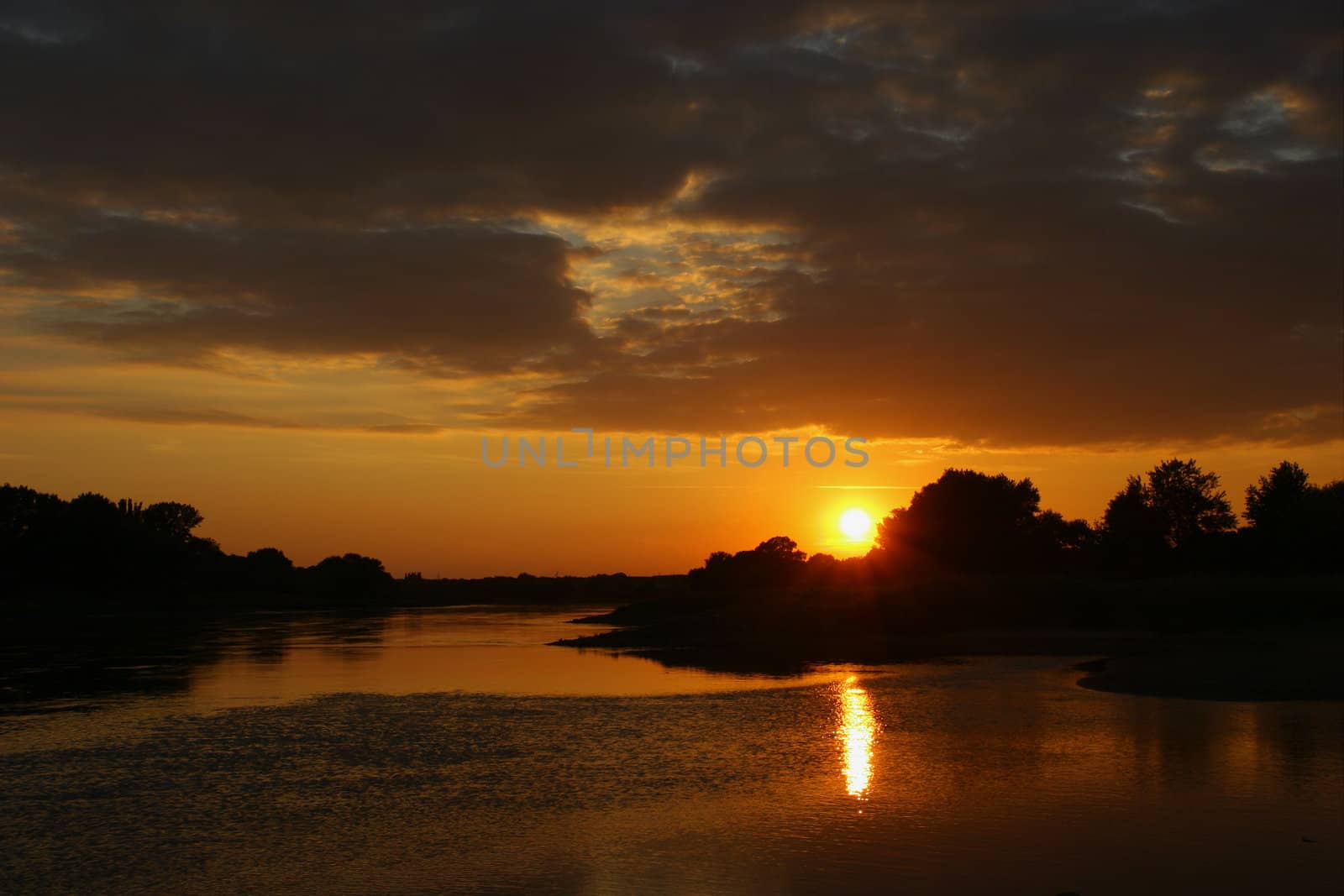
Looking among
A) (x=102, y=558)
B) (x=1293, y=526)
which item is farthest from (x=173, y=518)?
(x=1293, y=526)

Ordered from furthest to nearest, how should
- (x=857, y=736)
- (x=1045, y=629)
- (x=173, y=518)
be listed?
1. (x=173, y=518)
2. (x=1045, y=629)
3. (x=857, y=736)

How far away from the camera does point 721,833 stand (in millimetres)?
16969

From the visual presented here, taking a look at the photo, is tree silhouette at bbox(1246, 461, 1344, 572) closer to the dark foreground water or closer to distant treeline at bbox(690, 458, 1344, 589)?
distant treeline at bbox(690, 458, 1344, 589)

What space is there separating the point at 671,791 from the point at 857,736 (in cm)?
739

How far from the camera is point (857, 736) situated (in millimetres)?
26125

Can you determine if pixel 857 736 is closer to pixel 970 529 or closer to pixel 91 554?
pixel 970 529

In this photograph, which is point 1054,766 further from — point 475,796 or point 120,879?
point 120,879

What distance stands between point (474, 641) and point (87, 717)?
38627 mm

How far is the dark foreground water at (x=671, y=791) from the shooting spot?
14883 millimetres

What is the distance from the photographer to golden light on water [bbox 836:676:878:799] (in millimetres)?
20844

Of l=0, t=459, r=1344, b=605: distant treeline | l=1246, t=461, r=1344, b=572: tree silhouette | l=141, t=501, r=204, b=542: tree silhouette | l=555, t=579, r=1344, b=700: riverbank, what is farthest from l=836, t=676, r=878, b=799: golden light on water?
l=141, t=501, r=204, b=542: tree silhouette

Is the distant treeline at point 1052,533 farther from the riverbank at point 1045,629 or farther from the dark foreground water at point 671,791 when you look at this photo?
the dark foreground water at point 671,791

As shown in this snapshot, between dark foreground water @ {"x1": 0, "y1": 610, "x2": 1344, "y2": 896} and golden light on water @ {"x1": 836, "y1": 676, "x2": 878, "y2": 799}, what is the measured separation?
0.39 ft

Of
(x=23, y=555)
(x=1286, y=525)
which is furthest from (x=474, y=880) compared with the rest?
(x=23, y=555)
